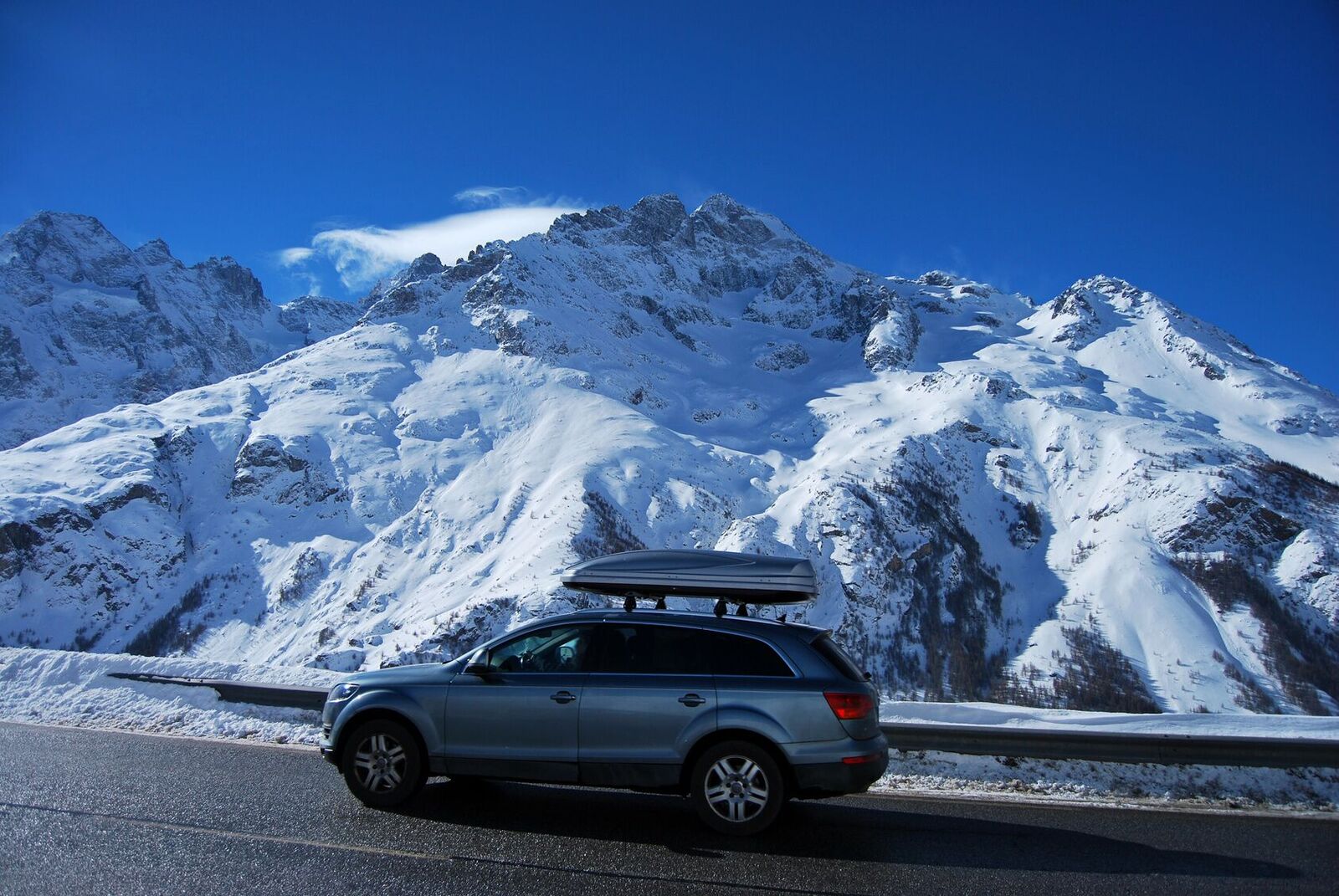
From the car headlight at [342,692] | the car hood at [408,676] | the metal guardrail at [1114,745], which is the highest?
the car hood at [408,676]

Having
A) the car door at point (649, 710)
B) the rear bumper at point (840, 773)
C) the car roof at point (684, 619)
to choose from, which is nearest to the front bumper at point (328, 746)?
the car roof at point (684, 619)

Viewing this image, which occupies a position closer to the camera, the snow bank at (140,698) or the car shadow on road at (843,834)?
the car shadow on road at (843,834)

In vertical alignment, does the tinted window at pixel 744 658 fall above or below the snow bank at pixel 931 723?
above

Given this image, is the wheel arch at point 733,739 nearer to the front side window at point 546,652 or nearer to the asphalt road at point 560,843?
the asphalt road at point 560,843

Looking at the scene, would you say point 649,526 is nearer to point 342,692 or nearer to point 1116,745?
point 1116,745

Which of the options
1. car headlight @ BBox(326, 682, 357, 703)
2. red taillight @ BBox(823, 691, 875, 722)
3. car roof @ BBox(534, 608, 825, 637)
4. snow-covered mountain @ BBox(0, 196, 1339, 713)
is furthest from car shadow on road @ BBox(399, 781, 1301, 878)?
snow-covered mountain @ BBox(0, 196, 1339, 713)

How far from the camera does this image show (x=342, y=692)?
945cm

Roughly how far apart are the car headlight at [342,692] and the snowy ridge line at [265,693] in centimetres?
360

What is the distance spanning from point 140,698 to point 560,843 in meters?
9.28

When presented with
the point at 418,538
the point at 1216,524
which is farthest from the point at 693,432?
the point at 1216,524

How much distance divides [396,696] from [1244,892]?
7.57m

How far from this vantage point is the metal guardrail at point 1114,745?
10.5 m

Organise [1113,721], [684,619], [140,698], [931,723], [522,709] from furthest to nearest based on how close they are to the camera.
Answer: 1. [140,698]
2. [1113,721]
3. [931,723]
4. [684,619]
5. [522,709]

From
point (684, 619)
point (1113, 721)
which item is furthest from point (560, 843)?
point (1113, 721)
